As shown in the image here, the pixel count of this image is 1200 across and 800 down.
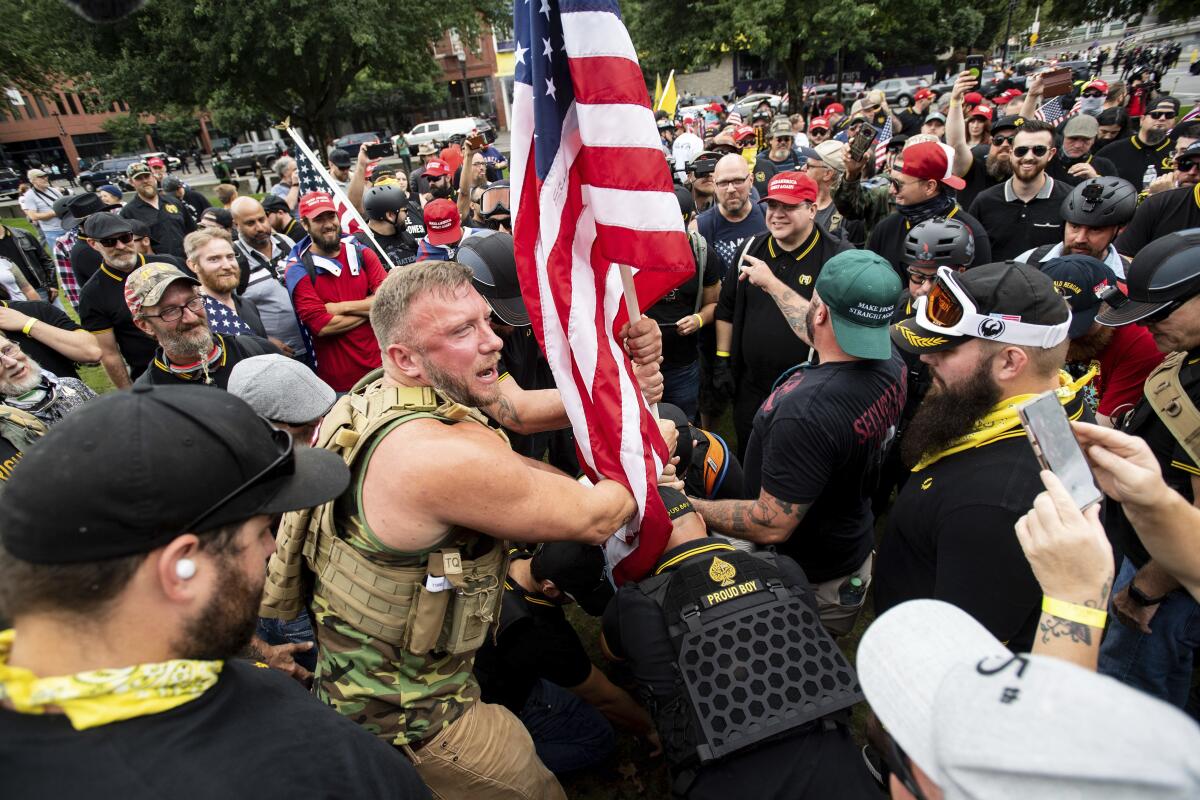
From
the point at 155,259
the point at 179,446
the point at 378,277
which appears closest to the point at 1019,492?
the point at 179,446

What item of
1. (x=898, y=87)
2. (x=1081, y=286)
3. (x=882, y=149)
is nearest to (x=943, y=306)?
(x=1081, y=286)

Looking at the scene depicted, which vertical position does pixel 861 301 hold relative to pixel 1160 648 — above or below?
above

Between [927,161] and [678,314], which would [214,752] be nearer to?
[678,314]

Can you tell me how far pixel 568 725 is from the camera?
9.82 feet

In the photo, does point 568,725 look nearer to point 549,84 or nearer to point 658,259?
point 658,259

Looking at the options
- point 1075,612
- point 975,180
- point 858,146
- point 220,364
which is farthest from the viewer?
point 975,180

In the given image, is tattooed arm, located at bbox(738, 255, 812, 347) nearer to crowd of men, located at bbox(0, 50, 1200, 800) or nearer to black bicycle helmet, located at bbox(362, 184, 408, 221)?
crowd of men, located at bbox(0, 50, 1200, 800)

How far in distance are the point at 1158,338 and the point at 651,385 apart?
7.14 feet

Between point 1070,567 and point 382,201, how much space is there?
22.2 feet

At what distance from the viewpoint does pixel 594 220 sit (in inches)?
96.2

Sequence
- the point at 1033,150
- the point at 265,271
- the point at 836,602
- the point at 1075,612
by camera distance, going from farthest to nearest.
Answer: the point at 265,271, the point at 1033,150, the point at 836,602, the point at 1075,612

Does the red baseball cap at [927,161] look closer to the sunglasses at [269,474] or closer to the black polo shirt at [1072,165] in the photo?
the black polo shirt at [1072,165]

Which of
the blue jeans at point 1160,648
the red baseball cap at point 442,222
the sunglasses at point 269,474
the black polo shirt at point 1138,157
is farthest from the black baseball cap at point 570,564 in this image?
the black polo shirt at point 1138,157

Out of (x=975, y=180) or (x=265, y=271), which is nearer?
(x=265, y=271)
